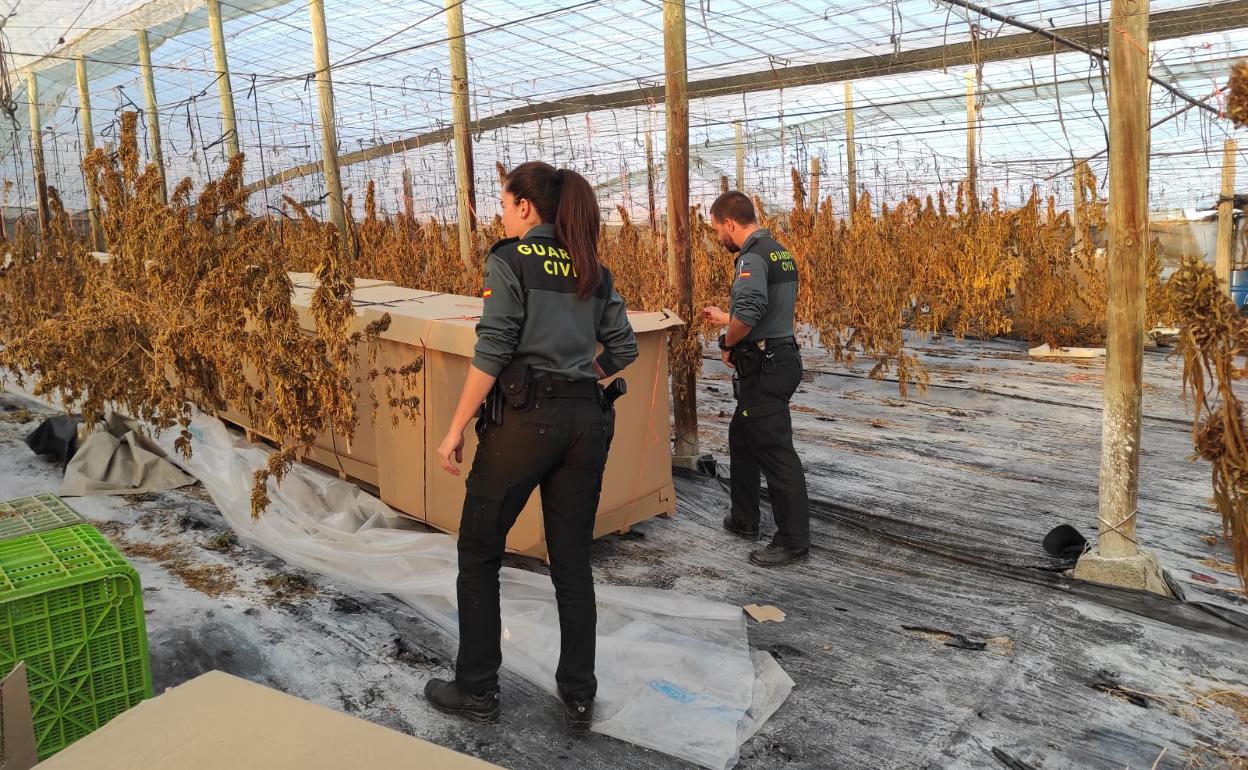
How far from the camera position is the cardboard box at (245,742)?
1.19 metres

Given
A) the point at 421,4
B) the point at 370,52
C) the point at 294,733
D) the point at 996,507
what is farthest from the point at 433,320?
the point at 370,52

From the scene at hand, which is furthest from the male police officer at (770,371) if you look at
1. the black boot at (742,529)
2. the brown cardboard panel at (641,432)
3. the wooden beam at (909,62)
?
the wooden beam at (909,62)

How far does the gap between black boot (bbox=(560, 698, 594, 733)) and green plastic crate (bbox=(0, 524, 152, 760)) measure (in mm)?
1148

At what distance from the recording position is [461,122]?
7.20 metres

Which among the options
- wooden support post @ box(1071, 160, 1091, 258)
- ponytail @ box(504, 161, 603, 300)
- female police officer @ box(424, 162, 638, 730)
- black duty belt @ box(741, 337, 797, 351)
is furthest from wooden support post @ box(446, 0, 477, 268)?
wooden support post @ box(1071, 160, 1091, 258)

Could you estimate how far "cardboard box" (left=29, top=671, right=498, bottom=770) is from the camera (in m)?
1.19

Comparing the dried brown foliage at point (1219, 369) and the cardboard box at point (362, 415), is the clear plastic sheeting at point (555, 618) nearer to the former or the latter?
the cardboard box at point (362, 415)

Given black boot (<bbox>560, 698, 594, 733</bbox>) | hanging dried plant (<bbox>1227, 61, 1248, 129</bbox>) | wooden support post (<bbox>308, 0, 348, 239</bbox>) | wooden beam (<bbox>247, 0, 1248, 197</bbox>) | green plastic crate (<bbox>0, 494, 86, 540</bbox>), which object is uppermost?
wooden beam (<bbox>247, 0, 1248, 197</bbox>)

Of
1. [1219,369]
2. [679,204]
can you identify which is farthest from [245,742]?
[679,204]

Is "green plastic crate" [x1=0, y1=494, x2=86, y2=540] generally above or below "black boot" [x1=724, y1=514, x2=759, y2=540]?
above

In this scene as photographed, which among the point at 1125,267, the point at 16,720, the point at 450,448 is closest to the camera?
the point at 16,720

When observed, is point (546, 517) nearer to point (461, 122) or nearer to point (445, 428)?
point (445, 428)

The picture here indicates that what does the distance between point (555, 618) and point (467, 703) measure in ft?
2.09

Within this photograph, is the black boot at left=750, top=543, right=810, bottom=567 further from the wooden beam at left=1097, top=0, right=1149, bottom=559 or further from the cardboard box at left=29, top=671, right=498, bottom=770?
the cardboard box at left=29, top=671, right=498, bottom=770
